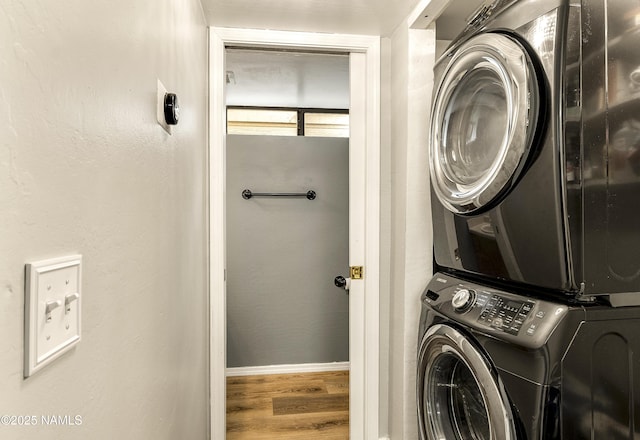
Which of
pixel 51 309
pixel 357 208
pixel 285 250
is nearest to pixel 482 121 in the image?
pixel 357 208

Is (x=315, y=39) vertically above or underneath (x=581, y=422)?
above

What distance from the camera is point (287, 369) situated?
313 cm

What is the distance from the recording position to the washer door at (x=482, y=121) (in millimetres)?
1032

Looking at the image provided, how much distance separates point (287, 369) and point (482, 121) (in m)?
2.49

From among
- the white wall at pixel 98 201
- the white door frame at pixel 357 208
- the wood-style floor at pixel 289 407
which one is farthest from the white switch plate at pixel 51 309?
the wood-style floor at pixel 289 407

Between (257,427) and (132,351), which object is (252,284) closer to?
(257,427)

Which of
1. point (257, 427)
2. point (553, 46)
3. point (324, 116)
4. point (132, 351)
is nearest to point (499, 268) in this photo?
point (553, 46)

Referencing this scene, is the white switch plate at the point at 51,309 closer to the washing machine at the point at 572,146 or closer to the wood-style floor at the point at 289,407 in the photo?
the washing machine at the point at 572,146

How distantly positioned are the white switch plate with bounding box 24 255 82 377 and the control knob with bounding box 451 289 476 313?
1084 millimetres

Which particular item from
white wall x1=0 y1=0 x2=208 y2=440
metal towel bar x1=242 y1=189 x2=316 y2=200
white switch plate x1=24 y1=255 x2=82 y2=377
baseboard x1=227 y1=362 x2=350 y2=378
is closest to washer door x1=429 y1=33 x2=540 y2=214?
white wall x1=0 y1=0 x2=208 y2=440

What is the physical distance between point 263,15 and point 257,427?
2.22 metres

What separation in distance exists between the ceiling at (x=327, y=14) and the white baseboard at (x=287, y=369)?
2.38 meters

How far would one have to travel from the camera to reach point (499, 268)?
120cm

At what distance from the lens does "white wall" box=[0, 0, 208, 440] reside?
418mm
